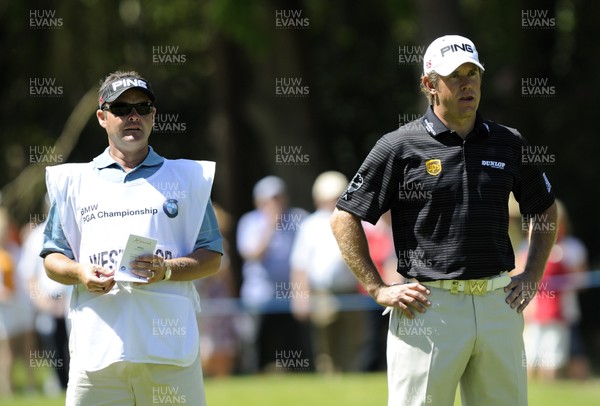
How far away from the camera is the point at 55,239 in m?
6.16

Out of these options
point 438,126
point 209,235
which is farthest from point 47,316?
point 438,126

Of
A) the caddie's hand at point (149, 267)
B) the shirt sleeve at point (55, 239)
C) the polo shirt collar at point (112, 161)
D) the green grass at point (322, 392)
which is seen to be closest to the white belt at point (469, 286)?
the caddie's hand at point (149, 267)

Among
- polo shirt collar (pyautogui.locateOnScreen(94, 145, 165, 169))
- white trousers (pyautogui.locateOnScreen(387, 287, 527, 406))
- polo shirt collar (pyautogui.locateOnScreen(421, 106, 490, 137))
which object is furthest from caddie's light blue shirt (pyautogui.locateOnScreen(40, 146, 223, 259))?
polo shirt collar (pyautogui.locateOnScreen(421, 106, 490, 137))

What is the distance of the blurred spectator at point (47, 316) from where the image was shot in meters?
14.2

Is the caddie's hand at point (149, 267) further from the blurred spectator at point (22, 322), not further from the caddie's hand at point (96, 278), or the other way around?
the blurred spectator at point (22, 322)

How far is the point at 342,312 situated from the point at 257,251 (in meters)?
1.68

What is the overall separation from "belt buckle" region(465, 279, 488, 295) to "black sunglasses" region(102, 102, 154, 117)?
1.87m

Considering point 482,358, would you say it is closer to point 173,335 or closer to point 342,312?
point 173,335

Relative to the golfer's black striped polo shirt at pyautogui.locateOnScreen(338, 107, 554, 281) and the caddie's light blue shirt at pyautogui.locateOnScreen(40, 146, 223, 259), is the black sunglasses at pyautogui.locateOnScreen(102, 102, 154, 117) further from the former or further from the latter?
the golfer's black striped polo shirt at pyautogui.locateOnScreen(338, 107, 554, 281)

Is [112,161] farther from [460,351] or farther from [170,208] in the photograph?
[460,351]

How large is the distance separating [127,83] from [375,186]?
1.39 m

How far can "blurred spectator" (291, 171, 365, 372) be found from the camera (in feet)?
46.5

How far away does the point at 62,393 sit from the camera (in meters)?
13.9

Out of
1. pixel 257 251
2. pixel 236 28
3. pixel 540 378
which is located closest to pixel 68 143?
pixel 236 28
